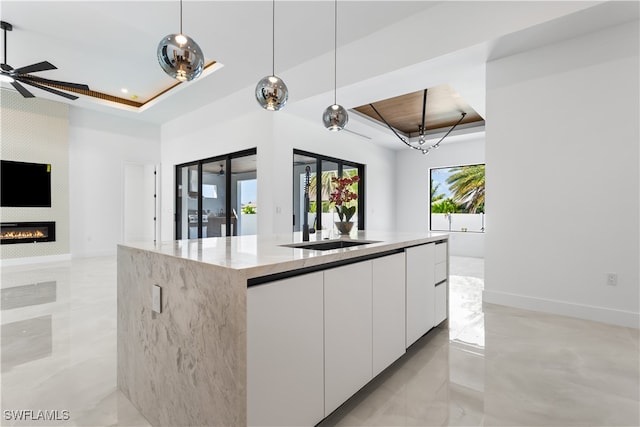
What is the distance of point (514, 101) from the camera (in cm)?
350

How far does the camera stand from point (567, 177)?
10.5 ft

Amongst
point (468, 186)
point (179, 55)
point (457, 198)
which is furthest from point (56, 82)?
point (468, 186)

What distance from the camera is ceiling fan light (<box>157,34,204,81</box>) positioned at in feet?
6.22

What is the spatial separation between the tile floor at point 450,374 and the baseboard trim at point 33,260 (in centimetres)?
339

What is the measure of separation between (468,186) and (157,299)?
26.2 feet

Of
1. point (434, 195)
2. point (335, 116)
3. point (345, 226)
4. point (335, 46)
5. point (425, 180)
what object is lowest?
point (345, 226)

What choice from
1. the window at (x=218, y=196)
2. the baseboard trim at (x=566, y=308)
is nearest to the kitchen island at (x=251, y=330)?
the baseboard trim at (x=566, y=308)

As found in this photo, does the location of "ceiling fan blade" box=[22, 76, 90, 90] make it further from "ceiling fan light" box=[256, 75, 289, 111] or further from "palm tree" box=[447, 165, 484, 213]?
"palm tree" box=[447, 165, 484, 213]

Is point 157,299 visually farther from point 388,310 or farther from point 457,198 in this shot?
point 457,198

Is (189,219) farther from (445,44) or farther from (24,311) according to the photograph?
(445,44)

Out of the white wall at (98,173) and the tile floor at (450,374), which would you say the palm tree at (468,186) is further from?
the white wall at (98,173)

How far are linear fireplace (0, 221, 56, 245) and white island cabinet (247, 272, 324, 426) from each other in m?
7.08

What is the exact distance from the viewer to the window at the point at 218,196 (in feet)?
19.3

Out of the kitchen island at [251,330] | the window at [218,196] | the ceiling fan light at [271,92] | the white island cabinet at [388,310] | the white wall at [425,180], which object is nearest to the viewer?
the kitchen island at [251,330]
